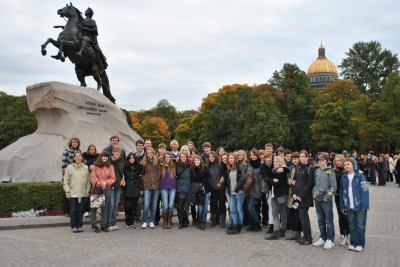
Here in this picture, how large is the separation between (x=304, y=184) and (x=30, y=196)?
6882mm

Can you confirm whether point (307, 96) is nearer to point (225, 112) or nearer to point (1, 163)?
point (225, 112)

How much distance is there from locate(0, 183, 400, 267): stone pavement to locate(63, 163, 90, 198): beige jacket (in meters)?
0.86

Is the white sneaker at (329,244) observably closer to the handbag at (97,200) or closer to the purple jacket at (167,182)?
the purple jacket at (167,182)

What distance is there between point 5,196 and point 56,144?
8.37 feet

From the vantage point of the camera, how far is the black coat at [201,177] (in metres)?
7.46

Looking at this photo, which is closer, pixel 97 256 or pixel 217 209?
pixel 97 256

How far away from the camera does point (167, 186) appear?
23.9ft

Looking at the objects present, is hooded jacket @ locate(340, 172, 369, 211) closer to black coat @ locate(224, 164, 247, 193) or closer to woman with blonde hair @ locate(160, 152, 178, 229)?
black coat @ locate(224, 164, 247, 193)

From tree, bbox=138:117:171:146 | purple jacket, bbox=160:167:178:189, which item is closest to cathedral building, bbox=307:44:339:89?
tree, bbox=138:117:171:146

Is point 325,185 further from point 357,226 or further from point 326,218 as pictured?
point 357,226

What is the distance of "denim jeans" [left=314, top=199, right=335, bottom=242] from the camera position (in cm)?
571

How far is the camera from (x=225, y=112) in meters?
36.9

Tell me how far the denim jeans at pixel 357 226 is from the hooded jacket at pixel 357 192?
151mm

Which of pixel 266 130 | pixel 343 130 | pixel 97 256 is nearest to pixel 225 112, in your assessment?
pixel 266 130
